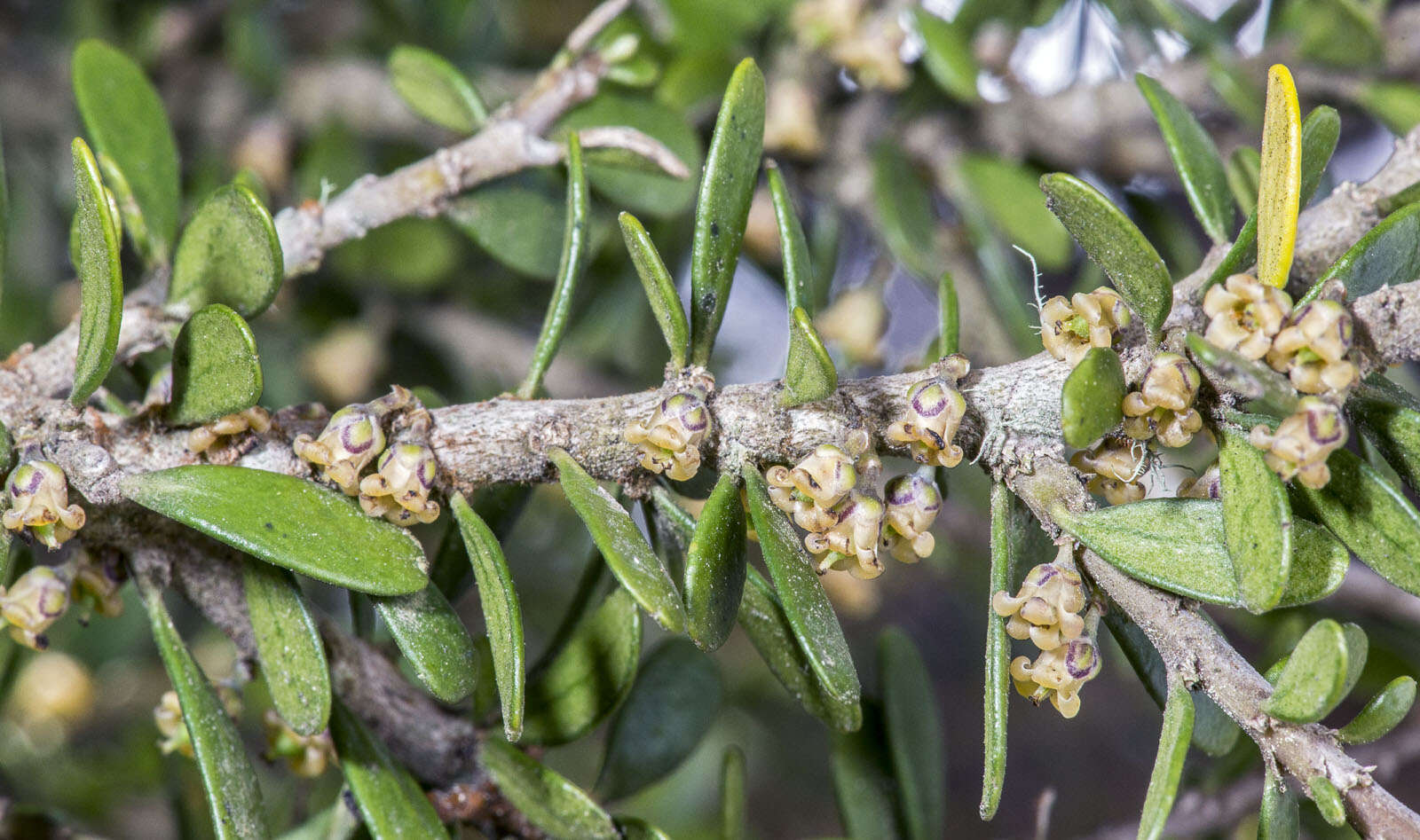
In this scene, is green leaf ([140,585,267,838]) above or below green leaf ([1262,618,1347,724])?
below

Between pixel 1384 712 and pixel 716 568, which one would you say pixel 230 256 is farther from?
pixel 1384 712

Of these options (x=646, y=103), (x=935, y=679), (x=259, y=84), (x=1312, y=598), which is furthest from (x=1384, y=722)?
(x=935, y=679)

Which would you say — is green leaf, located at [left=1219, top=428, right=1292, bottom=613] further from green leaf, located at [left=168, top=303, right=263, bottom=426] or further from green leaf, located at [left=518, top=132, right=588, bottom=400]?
green leaf, located at [left=168, top=303, right=263, bottom=426]

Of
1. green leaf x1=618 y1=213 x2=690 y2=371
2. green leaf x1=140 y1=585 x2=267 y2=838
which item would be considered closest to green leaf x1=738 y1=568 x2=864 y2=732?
green leaf x1=618 y1=213 x2=690 y2=371

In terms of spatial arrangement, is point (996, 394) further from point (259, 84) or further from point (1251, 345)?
point (259, 84)

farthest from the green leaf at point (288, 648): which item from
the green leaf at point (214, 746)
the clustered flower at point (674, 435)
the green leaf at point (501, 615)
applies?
the clustered flower at point (674, 435)

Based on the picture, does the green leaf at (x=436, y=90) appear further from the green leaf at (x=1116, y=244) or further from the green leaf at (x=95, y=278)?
the green leaf at (x=1116, y=244)
